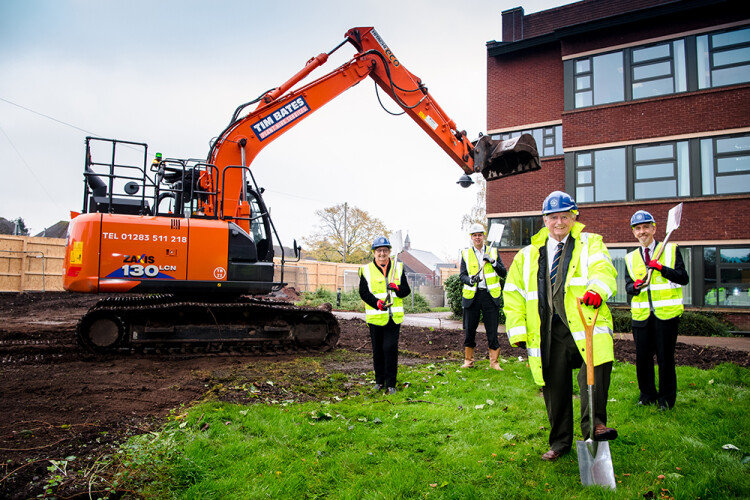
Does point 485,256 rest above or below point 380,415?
above

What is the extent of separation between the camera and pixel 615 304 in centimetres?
1516

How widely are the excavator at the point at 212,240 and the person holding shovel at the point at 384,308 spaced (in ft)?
7.95

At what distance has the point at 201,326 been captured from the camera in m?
8.52

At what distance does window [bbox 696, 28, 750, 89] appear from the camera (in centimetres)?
1375

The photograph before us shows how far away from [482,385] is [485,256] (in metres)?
1.99

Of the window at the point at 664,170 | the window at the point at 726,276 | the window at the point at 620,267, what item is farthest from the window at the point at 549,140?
the window at the point at 726,276

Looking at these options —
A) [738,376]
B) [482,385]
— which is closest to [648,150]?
[738,376]

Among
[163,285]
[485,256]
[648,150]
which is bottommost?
[163,285]

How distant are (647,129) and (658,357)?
12.1 meters

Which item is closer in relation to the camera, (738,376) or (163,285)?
(738,376)

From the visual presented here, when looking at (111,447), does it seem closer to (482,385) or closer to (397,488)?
(397,488)

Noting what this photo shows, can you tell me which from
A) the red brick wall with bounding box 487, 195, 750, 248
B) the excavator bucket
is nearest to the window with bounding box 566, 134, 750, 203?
the red brick wall with bounding box 487, 195, 750, 248

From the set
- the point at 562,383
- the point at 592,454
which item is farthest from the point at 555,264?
the point at 592,454

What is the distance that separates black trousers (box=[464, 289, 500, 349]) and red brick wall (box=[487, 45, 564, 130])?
40.0 ft
